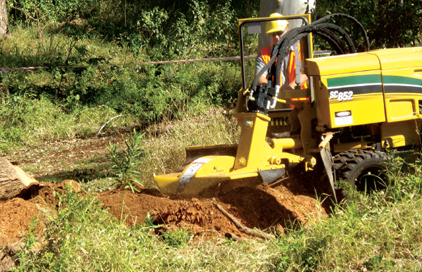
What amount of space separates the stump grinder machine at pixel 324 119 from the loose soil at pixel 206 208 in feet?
0.55

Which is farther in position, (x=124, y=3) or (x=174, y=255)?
(x=124, y=3)

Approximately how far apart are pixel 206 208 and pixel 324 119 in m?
1.63

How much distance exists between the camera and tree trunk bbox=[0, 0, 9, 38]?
42.3 feet

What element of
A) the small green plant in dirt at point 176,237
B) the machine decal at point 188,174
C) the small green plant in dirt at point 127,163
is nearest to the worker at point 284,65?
the machine decal at point 188,174

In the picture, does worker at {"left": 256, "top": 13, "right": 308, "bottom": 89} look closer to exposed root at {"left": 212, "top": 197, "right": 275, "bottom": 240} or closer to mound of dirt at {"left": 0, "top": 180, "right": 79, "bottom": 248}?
exposed root at {"left": 212, "top": 197, "right": 275, "bottom": 240}

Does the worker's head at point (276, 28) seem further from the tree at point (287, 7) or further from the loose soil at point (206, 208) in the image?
the loose soil at point (206, 208)

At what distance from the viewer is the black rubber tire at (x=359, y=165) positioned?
531 cm

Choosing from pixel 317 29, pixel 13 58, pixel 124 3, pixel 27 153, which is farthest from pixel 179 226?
pixel 124 3

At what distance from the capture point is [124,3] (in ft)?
50.2

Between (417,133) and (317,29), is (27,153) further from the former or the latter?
(417,133)

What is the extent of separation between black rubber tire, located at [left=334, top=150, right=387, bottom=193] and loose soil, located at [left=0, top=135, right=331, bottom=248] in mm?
412

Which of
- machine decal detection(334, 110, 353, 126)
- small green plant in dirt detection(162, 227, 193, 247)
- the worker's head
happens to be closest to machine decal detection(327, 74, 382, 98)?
machine decal detection(334, 110, 353, 126)

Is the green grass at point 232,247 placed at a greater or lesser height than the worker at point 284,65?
lesser

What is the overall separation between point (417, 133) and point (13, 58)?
9413mm
